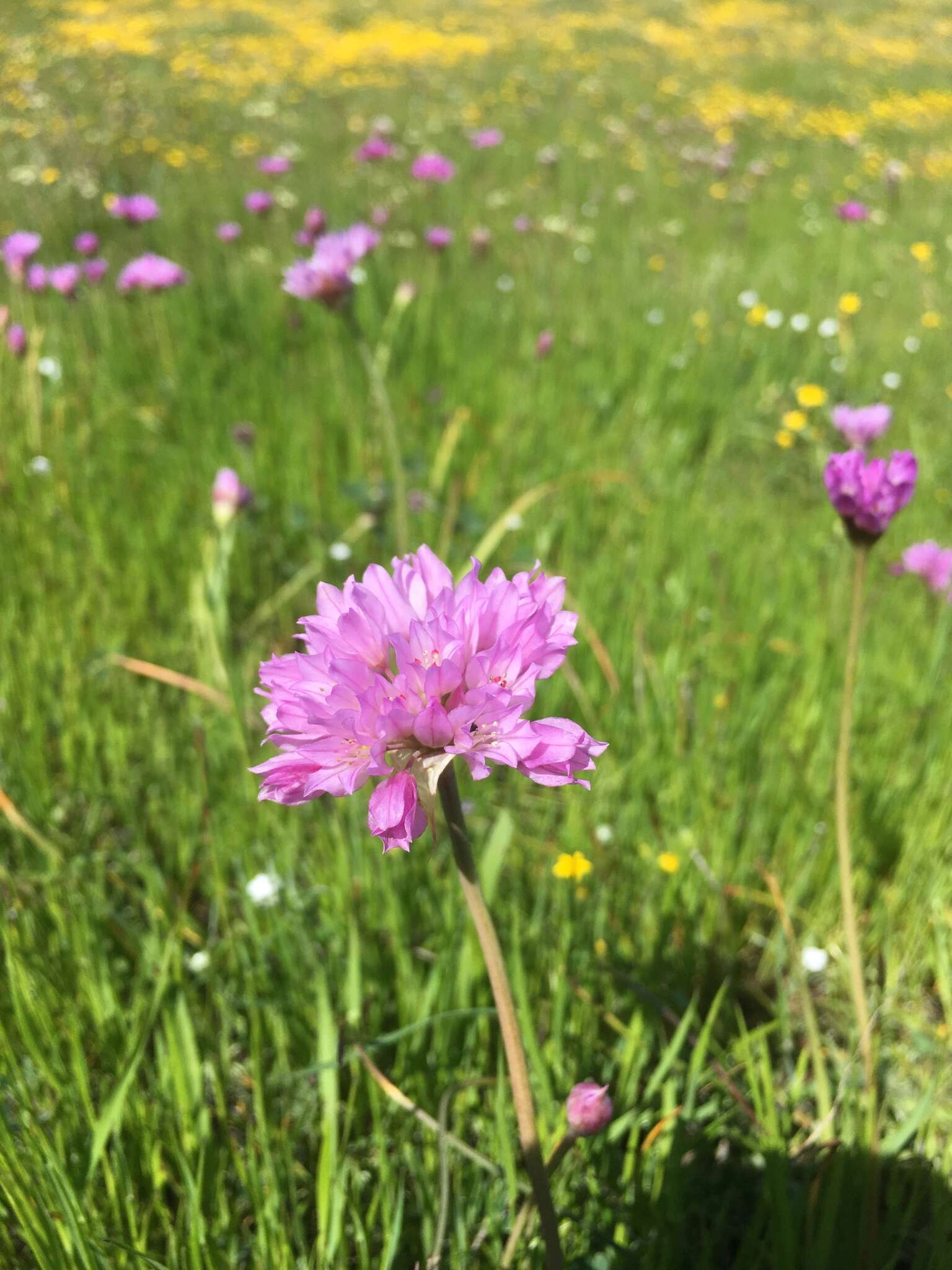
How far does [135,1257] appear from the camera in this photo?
0.84m

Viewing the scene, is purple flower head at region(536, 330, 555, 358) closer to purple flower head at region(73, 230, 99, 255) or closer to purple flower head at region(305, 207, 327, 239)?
purple flower head at region(305, 207, 327, 239)

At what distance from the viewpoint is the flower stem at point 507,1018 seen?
655mm

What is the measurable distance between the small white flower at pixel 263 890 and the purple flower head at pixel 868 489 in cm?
92

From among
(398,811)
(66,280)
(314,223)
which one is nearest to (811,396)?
(314,223)

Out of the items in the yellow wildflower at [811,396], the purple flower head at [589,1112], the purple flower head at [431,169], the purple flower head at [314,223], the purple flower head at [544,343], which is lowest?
the yellow wildflower at [811,396]

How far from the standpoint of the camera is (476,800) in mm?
1623

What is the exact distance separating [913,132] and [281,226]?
6756 millimetres

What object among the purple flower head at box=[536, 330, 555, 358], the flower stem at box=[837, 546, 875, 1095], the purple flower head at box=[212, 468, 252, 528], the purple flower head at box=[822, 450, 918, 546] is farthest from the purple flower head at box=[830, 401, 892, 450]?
the purple flower head at box=[536, 330, 555, 358]

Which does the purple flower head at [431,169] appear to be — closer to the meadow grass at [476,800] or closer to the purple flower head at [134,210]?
the meadow grass at [476,800]

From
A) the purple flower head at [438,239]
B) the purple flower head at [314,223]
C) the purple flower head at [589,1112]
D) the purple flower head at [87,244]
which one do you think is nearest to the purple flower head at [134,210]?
the purple flower head at [87,244]

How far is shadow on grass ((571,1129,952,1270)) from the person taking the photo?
858 mm

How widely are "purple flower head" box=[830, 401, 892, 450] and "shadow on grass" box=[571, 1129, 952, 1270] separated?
1.33 metres

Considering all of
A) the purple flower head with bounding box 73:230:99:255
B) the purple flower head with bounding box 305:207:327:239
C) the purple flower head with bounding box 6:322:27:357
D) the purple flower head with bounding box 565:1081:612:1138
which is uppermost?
the purple flower head with bounding box 305:207:327:239

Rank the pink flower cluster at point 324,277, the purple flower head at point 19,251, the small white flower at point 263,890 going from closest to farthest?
the small white flower at point 263,890 → the pink flower cluster at point 324,277 → the purple flower head at point 19,251
